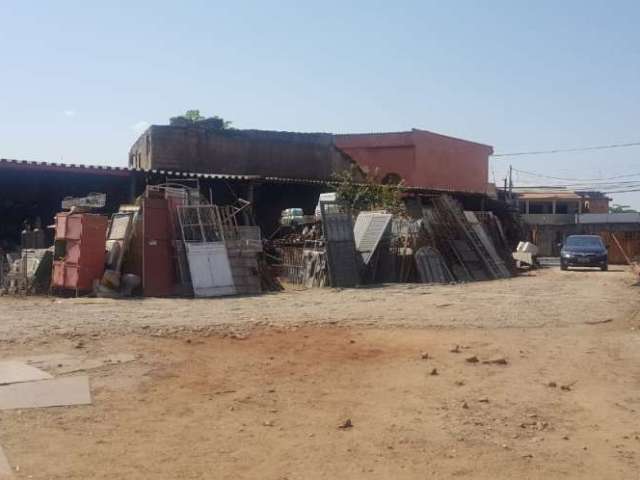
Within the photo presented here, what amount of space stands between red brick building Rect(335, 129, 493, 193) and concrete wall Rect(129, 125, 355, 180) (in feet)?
7.17

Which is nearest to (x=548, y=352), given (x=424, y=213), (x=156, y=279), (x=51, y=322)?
(x=51, y=322)

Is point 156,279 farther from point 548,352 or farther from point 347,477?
point 347,477

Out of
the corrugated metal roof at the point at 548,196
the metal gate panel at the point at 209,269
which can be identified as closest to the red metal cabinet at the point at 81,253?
the metal gate panel at the point at 209,269

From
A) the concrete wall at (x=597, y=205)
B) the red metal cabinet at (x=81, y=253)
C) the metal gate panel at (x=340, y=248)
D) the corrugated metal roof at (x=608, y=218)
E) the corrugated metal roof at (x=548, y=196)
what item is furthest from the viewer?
the concrete wall at (x=597, y=205)

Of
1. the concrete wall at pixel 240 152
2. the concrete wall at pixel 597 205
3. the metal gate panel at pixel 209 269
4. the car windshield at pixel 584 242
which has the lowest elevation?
the metal gate panel at pixel 209 269

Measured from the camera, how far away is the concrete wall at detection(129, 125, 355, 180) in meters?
30.1

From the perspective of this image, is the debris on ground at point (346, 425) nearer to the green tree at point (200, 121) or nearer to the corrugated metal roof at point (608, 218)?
the green tree at point (200, 121)

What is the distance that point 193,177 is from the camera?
21766 millimetres

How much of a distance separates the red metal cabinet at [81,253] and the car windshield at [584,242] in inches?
795

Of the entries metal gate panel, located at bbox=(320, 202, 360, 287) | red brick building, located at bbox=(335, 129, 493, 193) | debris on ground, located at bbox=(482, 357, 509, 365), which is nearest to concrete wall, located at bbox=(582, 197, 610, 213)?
red brick building, located at bbox=(335, 129, 493, 193)

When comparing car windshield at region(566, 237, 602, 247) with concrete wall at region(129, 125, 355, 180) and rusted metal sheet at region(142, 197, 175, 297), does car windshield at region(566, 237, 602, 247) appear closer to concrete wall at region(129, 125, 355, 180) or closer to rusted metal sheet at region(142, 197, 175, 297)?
concrete wall at region(129, 125, 355, 180)

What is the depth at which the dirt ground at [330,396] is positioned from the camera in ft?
16.2

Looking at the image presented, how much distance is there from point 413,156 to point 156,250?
20.1 metres

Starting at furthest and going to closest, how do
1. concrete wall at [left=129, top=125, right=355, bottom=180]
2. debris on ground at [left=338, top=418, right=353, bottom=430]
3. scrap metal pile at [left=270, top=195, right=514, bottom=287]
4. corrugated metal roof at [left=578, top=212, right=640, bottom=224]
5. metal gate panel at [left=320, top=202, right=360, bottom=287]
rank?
corrugated metal roof at [left=578, top=212, right=640, bottom=224] → concrete wall at [left=129, top=125, right=355, bottom=180] → scrap metal pile at [left=270, top=195, right=514, bottom=287] → metal gate panel at [left=320, top=202, right=360, bottom=287] → debris on ground at [left=338, top=418, right=353, bottom=430]
